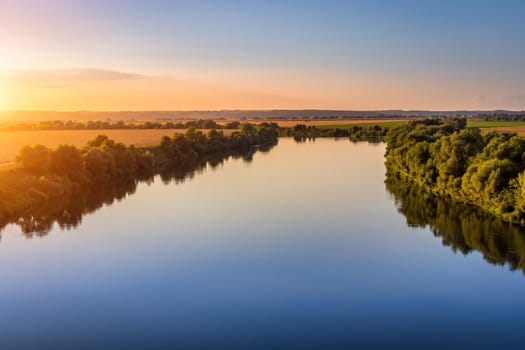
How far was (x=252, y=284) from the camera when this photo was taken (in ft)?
51.7

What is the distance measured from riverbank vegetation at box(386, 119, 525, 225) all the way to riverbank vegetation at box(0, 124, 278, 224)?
67.7 ft

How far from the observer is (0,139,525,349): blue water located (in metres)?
12.6

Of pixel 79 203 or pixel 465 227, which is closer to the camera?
pixel 465 227

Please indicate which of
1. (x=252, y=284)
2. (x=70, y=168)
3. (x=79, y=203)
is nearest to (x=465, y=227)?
(x=252, y=284)

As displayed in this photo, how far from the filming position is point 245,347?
12055 millimetres

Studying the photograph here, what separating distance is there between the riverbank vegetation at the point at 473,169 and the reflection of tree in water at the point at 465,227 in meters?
0.59

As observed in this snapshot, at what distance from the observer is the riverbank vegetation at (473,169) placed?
22.6m

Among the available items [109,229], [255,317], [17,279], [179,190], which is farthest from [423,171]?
[17,279]

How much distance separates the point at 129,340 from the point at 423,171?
2317cm

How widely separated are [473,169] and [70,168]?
24560mm

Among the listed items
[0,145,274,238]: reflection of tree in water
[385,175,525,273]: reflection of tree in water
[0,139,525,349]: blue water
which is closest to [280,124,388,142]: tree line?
[0,145,274,238]: reflection of tree in water

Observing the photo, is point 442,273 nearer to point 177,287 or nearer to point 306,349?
point 306,349

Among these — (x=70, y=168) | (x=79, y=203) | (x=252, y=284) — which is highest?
(x=70, y=168)

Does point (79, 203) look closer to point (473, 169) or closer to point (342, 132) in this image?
point (473, 169)
